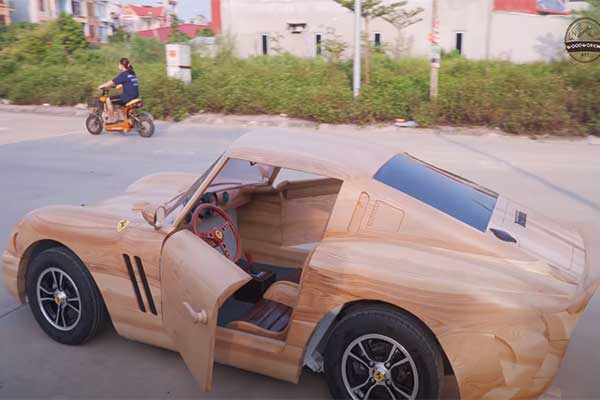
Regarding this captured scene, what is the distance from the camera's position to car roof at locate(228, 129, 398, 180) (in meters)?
3.26

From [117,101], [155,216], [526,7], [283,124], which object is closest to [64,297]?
[155,216]

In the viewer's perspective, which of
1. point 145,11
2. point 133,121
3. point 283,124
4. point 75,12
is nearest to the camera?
point 133,121

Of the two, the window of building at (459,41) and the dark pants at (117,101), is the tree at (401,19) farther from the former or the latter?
the dark pants at (117,101)

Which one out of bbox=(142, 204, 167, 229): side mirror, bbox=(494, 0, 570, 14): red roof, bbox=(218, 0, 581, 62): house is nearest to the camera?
Answer: bbox=(142, 204, 167, 229): side mirror

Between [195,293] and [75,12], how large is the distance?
2580 inches

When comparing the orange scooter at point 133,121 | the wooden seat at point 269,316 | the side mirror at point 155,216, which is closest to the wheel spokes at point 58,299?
the side mirror at point 155,216

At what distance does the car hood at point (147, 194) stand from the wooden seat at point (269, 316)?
3.18 feet

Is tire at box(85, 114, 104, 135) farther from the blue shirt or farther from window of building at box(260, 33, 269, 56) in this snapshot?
window of building at box(260, 33, 269, 56)

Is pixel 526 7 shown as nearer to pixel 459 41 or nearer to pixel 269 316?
pixel 459 41

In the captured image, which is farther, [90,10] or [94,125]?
[90,10]

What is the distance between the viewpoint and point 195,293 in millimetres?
2887

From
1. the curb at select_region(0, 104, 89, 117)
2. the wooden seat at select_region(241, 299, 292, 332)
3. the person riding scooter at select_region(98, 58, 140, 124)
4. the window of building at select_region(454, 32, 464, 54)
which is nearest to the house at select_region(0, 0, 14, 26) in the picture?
the curb at select_region(0, 104, 89, 117)

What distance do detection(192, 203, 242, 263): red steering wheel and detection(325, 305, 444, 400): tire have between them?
3.73 ft

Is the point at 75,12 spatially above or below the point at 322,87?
above
